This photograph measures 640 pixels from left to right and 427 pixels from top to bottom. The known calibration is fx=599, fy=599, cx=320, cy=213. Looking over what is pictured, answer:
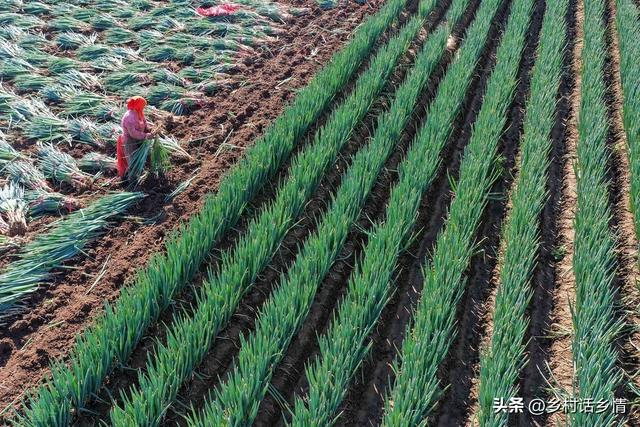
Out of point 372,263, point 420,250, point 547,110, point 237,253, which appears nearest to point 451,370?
point 372,263

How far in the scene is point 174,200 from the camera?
3.81 meters

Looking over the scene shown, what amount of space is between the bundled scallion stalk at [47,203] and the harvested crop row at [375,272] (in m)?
1.81

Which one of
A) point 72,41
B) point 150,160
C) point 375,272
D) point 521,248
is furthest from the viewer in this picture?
point 72,41

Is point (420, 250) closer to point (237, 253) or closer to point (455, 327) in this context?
point (455, 327)

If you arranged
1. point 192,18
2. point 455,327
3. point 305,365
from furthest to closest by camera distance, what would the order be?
point 192,18
point 455,327
point 305,365

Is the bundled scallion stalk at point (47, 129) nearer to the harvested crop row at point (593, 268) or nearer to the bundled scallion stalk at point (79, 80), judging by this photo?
the bundled scallion stalk at point (79, 80)

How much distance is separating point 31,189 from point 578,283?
3.27m

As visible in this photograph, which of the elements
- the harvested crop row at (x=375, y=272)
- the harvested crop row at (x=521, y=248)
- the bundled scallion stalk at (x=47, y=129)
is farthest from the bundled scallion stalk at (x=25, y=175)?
the harvested crop row at (x=521, y=248)

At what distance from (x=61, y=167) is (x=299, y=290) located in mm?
2032

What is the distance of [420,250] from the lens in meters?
3.53

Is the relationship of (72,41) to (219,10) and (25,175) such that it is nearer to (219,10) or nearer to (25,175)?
(219,10)

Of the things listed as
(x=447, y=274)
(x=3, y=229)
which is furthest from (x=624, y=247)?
(x=3, y=229)

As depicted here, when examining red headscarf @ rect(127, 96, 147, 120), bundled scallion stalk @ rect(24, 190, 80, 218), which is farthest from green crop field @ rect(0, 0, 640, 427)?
red headscarf @ rect(127, 96, 147, 120)

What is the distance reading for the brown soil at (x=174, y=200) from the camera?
2.83 m
